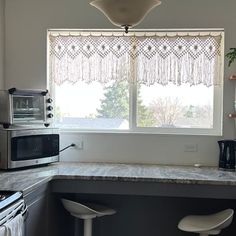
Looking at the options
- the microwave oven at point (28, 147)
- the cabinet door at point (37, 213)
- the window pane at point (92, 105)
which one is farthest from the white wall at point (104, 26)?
the cabinet door at point (37, 213)

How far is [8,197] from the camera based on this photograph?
2236 millimetres

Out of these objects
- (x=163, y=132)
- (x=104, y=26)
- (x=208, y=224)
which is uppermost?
(x=104, y=26)

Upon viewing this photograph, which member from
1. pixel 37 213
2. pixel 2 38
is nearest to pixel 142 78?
pixel 2 38

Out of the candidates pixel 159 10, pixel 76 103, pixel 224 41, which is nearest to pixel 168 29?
pixel 159 10

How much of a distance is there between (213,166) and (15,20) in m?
2.31

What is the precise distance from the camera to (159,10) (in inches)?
144

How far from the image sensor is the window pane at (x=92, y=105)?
12.7 feet

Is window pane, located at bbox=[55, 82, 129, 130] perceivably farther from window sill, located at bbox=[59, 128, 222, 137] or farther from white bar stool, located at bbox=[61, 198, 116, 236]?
white bar stool, located at bbox=[61, 198, 116, 236]

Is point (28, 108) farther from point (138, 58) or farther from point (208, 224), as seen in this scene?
point (208, 224)

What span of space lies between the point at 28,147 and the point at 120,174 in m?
0.80

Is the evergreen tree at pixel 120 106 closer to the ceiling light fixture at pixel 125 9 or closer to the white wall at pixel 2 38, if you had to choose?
the white wall at pixel 2 38

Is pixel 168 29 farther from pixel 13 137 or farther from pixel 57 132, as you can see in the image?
pixel 13 137

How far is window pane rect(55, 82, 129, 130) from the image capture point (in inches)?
152

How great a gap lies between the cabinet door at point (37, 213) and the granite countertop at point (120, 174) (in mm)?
82
